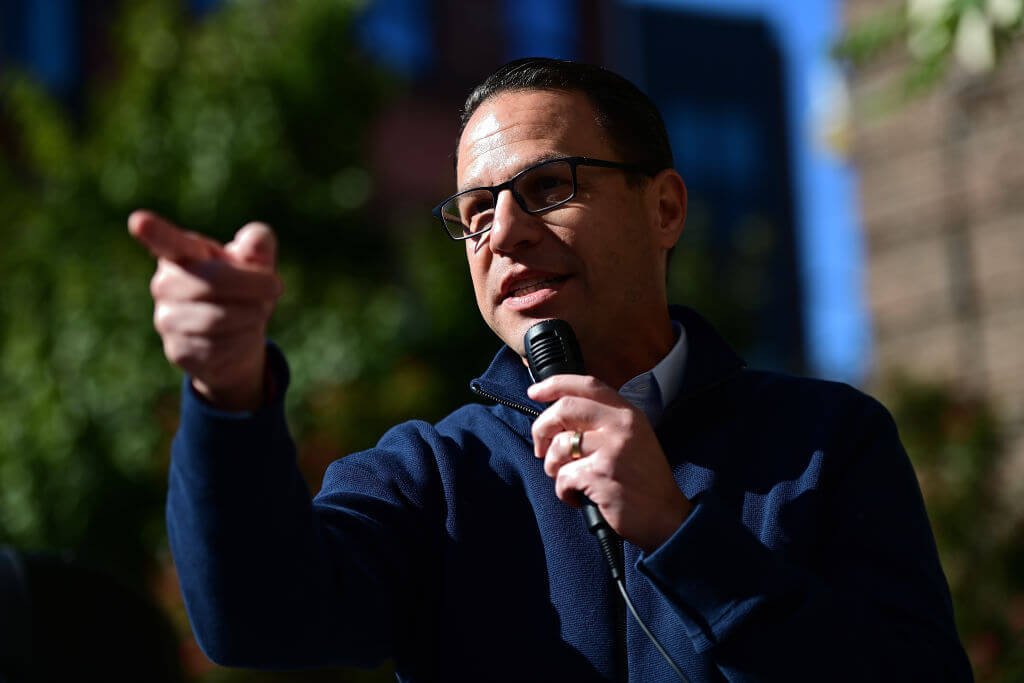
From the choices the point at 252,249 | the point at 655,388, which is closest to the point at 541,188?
the point at 655,388

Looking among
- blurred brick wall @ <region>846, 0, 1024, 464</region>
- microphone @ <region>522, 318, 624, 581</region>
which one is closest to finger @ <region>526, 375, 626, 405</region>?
microphone @ <region>522, 318, 624, 581</region>

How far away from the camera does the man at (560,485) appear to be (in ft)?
5.12

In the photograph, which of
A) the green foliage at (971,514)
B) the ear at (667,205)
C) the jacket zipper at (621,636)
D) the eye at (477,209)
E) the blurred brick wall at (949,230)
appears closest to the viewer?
the jacket zipper at (621,636)

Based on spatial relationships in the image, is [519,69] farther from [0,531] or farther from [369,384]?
[0,531]

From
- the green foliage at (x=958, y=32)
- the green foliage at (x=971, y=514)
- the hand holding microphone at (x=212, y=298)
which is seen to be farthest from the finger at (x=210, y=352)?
the green foliage at (x=971, y=514)

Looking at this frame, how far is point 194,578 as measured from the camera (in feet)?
5.19

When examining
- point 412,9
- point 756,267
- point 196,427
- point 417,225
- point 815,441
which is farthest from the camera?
point 412,9

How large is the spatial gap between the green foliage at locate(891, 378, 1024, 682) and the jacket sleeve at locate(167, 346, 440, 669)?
194 inches

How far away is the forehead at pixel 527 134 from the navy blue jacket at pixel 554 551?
1.15 ft

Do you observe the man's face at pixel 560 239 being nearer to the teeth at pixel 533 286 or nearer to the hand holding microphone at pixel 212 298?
A: the teeth at pixel 533 286

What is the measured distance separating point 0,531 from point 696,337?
6759 millimetres

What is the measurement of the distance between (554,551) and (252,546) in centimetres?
57

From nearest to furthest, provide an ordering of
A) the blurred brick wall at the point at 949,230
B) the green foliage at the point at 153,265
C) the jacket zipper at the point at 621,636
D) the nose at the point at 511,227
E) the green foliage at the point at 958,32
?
the jacket zipper at the point at 621,636, the nose at the point at 511,227, the green foliage at the point at 958,32, the green foliage at the point at 153,265, the blurred brick wall at the point at 949,230

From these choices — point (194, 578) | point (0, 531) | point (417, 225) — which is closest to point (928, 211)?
point (417, 225)
